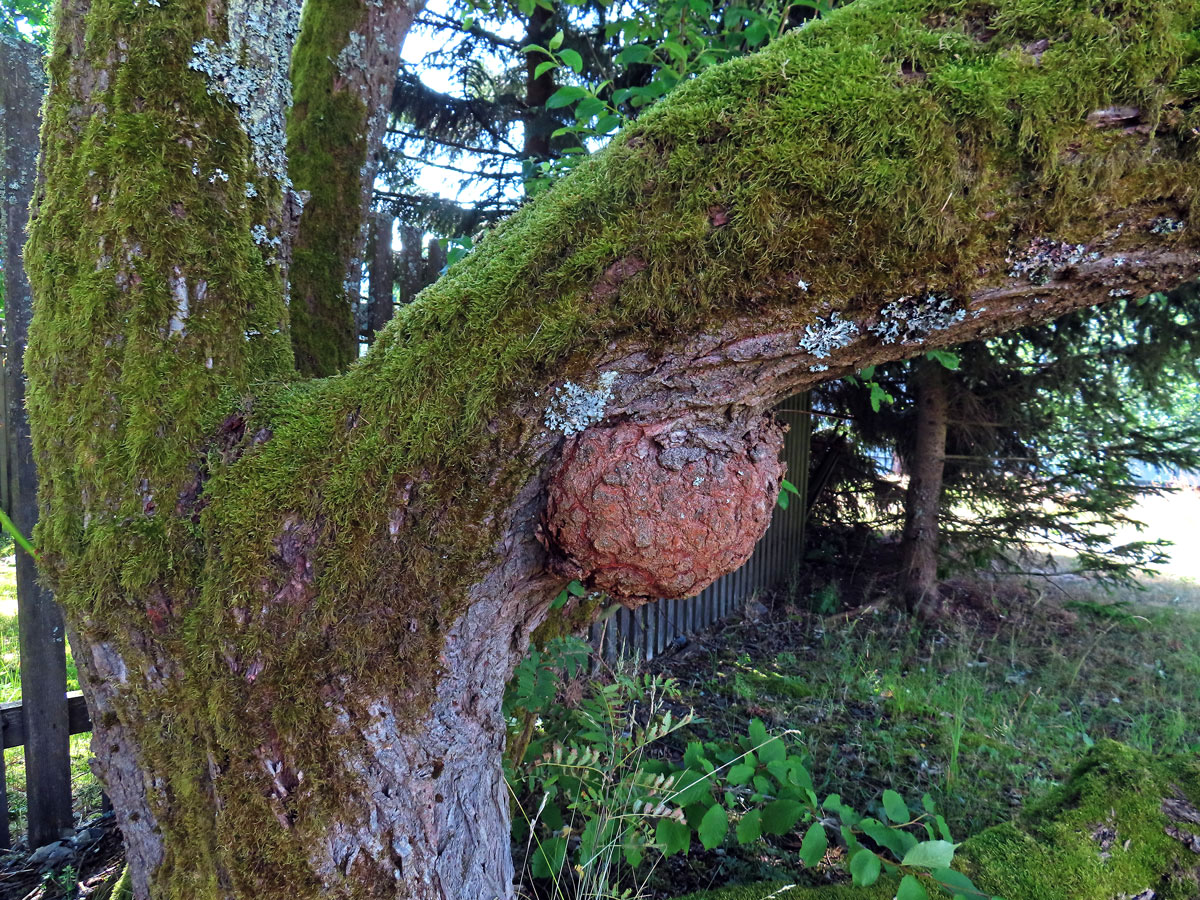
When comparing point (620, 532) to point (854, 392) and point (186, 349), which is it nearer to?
point (186, 349)

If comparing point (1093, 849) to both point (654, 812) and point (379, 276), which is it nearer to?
point (654, 812)

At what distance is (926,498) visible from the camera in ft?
19.9

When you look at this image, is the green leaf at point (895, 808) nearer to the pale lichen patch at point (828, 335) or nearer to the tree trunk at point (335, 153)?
the pale lichen patch at point (828, 335)

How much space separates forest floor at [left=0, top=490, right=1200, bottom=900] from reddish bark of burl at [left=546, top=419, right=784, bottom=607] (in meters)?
1.38

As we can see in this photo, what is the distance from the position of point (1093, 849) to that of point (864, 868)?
2.76ft

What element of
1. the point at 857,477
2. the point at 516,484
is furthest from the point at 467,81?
the point at 516,484

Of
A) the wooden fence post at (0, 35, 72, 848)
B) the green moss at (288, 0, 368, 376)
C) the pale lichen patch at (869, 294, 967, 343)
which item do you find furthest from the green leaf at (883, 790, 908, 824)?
the wooden fence post at (0, 35, 72, 848)

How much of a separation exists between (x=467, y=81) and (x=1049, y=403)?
645 cm

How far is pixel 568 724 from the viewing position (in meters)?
2.59

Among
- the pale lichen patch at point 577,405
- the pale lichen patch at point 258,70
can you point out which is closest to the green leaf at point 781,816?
the pale lichen patch at point 577,405

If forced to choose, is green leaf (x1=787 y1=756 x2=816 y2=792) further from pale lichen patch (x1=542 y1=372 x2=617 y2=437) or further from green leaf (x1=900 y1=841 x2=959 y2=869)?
pale lichen patch (x1=542 y1=372 x2=617 y2=437)

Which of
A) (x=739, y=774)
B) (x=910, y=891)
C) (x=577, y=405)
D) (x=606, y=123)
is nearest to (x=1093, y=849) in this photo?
(x=910, y=891)

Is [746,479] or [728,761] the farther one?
[728,761]

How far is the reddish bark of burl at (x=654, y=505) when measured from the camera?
4.00 ft
